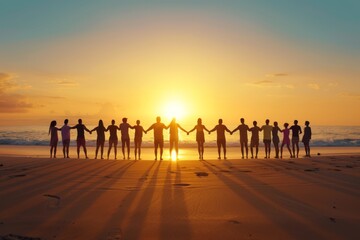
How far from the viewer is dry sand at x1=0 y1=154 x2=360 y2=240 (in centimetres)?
567

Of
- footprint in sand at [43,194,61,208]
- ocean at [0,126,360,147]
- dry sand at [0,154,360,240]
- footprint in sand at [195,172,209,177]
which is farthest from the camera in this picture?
ocean at [0,126,360,147]

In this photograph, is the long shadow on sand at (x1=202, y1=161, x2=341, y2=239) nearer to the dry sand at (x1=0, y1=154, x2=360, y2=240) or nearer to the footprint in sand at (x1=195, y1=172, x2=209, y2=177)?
the dry sand at (x1=0, y1=154, x2=360, y2=240)

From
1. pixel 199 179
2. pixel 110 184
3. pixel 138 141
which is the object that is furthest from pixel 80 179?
pixel 138 141

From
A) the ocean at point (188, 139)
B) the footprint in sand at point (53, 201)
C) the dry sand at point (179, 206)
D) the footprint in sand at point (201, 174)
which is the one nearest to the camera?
the dry sand at point (179, 206)

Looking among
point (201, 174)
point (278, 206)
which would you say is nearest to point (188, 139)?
point (201, 174)

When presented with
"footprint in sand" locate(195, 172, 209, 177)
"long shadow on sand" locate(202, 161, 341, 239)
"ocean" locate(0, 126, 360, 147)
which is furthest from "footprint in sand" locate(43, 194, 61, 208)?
"ocean" locate(0, 126, 360, 147)

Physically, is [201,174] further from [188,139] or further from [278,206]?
[188,139]

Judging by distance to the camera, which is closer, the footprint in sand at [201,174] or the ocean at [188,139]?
the footprint in sand at [201,174]

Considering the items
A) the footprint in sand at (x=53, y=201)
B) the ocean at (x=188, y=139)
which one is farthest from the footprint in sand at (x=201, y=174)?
the ocean at (x=188, y=139)

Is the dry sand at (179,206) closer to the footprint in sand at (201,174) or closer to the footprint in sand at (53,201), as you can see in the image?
the footprint in sand at (53,201)

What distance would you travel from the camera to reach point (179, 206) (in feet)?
23.7

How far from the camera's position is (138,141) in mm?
20156

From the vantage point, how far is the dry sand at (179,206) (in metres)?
5.67

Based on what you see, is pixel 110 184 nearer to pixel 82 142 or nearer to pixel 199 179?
pixel 199 179
